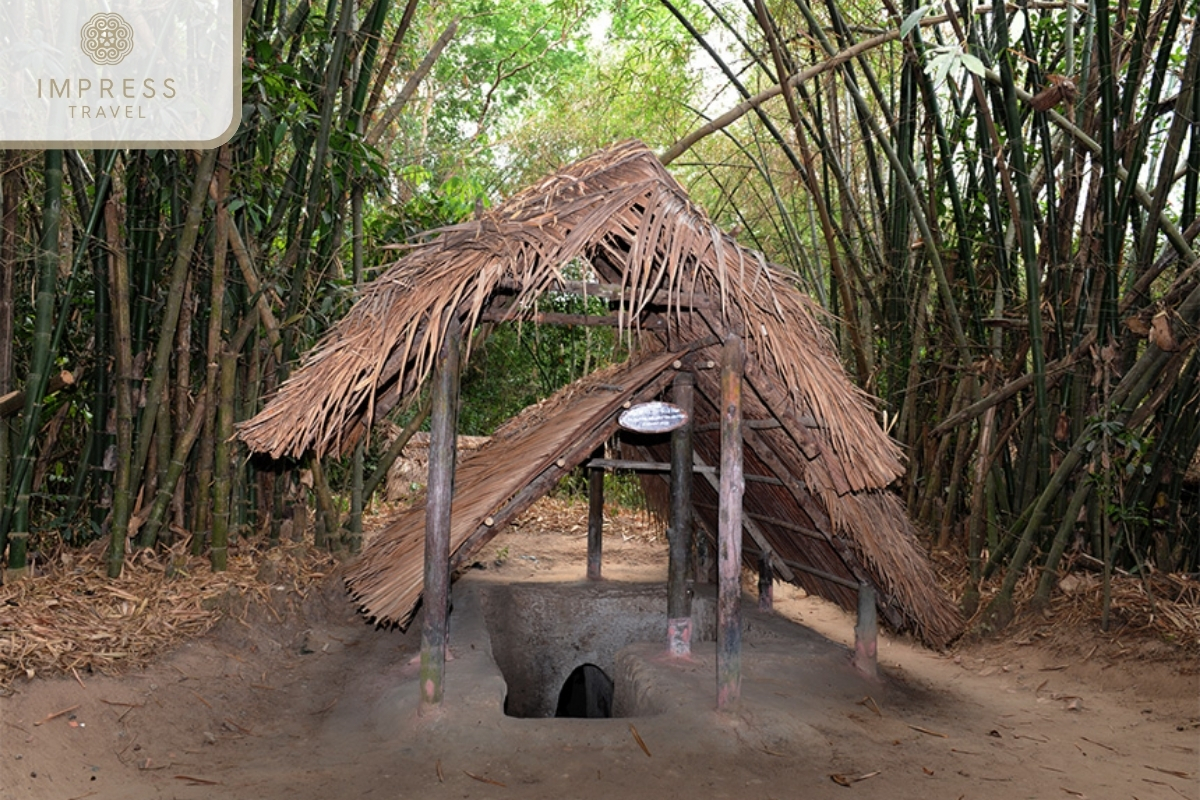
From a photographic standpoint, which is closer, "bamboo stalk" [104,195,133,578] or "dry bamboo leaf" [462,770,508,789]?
"dry bamboo leaf" [462,770,508,789]

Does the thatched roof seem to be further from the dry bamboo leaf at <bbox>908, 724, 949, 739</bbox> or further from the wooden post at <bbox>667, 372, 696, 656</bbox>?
the dry bamboo leaf at <bbox>908, 724, 949, 739</bbox>

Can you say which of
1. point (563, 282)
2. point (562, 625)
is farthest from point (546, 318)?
point (562, 625)

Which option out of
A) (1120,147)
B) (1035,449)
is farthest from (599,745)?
(1120,147)

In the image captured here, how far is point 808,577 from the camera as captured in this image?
5008 mm

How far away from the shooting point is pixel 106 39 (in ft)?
12.4

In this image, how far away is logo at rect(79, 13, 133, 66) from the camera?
12.3ft

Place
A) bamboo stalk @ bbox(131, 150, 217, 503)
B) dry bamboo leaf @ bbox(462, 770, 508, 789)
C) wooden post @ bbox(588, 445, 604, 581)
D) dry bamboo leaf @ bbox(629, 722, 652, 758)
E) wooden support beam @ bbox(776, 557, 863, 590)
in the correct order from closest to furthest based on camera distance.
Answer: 1. dry bamboo leaf @ bbox(462, 770, 508, 789)
2. dry bamboo leaf @ bbox(629, 722, 652, 758)
3. bamboo stalk @ bbox(131, 150, 217, 503)
4. wooden support beam @ bbox(776, 557, 863, 590)
5. wooden post @ bbox(588, 445, 604, 581)

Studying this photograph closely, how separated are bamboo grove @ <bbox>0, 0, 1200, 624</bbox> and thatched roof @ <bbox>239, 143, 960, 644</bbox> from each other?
1.15ft

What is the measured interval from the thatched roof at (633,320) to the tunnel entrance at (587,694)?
91.8 inches

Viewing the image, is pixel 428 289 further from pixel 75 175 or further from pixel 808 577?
pixel 808 577

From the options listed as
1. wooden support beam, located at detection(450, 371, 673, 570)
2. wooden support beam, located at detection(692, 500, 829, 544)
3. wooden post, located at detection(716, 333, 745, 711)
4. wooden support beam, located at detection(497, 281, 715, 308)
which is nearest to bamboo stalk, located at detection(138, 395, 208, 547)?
wooden support beam, located at detection(450, 371, 673, 570)

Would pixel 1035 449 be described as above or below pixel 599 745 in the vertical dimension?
above

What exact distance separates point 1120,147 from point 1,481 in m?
5.46

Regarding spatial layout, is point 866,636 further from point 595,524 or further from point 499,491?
point 595,524
